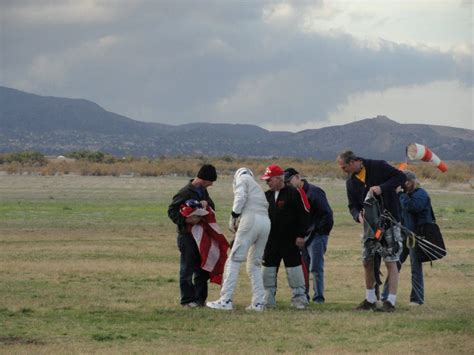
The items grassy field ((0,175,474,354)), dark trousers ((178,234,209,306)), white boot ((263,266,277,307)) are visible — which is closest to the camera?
grassy field ((0,175,474,354))

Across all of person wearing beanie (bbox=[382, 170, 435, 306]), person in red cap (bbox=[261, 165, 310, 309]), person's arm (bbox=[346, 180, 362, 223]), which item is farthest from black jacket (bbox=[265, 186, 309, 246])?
person wearing beanie (bbox=[382, 170, 435, 306])

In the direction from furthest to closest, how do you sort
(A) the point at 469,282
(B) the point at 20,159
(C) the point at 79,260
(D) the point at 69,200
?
1. (B) the point at 20,159
2. (D) the point at 69,200
3. (C) the point at 79,260
4. (A) the point at 469,282

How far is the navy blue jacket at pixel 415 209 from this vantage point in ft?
50.2

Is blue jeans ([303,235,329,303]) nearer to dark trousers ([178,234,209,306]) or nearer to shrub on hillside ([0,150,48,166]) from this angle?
dark trousers ([178,234,209,306])

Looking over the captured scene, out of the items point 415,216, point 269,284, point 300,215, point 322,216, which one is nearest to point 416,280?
point 415,216

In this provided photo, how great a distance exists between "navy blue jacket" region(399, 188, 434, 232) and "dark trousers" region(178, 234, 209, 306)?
300 centimetres

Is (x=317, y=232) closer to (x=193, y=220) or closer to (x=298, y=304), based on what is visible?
(x=298, y=304)

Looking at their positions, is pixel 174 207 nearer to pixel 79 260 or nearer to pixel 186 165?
pixel 79 260

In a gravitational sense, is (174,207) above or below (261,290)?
above

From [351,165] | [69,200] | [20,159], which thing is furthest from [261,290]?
[20,159]

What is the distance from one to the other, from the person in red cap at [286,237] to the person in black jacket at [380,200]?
31.5 inches

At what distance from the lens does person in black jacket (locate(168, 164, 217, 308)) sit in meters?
14.4

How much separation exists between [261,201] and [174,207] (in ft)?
4.13

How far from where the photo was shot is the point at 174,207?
14.6 metres
